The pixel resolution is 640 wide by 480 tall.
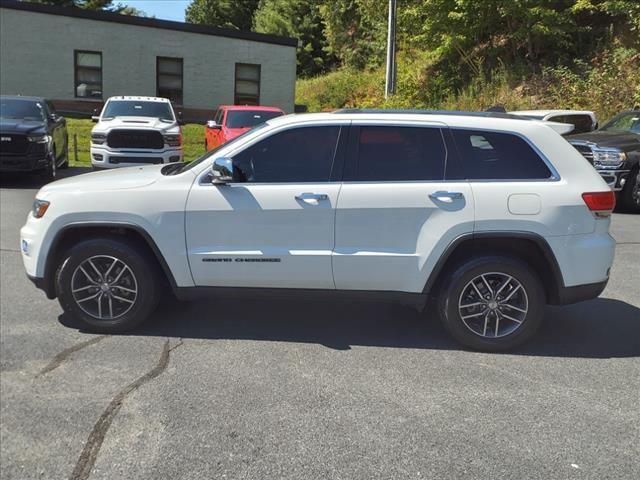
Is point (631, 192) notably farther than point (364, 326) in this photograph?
Yes

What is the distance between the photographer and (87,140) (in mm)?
20094

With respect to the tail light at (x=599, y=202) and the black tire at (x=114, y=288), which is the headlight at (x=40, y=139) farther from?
the tail light at (x=599, y=202)

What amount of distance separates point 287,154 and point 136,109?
1095 centimetres

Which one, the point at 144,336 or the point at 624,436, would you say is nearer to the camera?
the point at 624,436

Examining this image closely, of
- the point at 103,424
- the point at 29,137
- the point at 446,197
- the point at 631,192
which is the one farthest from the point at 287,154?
the point at 29,137

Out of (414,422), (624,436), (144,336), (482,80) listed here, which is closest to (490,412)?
(414,422)

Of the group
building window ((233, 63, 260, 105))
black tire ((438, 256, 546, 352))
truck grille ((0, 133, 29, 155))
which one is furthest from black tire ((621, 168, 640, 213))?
building window ((233, 63, 260, 105))

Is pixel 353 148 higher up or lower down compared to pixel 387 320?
higher up

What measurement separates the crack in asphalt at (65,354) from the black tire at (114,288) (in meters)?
0.14

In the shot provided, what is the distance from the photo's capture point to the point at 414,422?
355 cm

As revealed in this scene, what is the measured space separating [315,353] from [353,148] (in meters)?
1.55

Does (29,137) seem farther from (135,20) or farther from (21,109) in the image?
(135,20)

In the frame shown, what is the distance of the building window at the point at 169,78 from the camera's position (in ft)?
81.0

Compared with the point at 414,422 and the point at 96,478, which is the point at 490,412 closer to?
the point at 414,422
